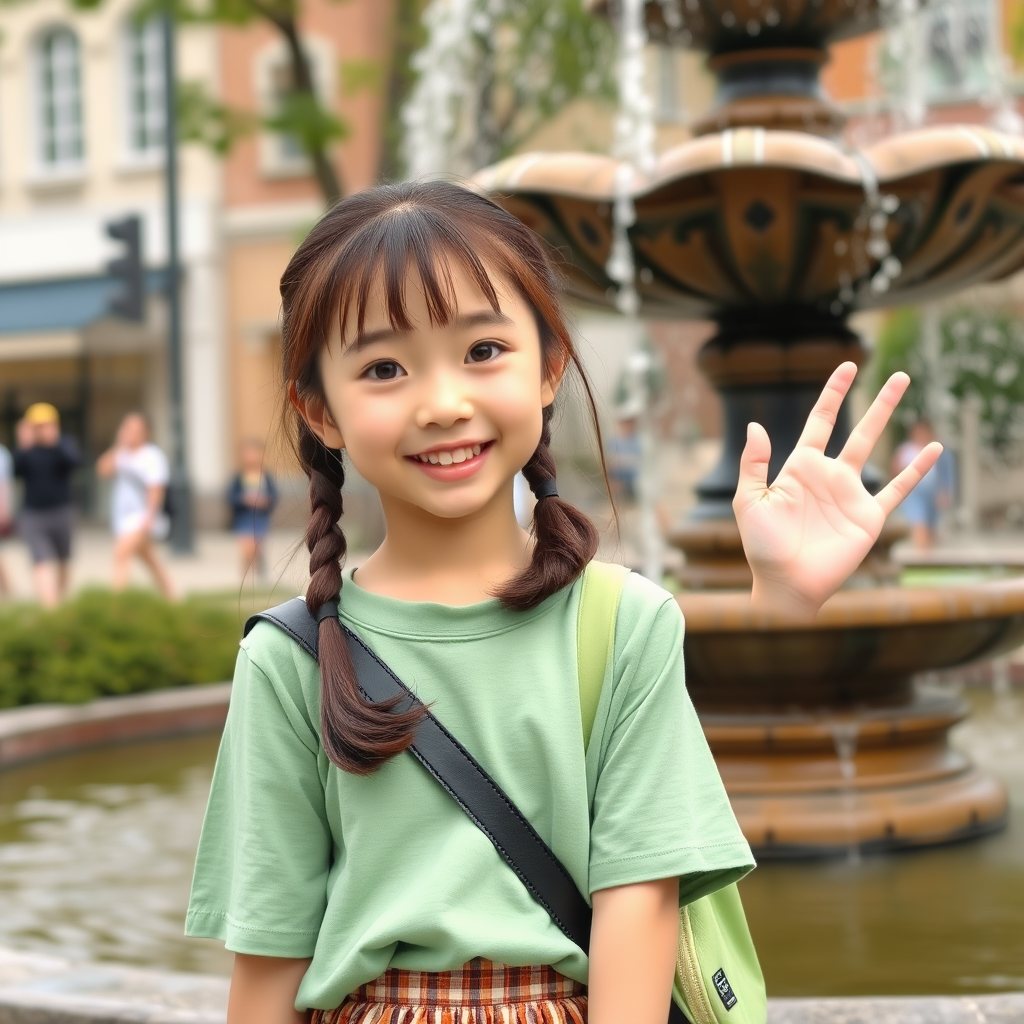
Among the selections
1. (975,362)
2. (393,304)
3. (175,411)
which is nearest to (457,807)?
(393,304)

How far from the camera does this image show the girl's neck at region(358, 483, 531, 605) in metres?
1.82

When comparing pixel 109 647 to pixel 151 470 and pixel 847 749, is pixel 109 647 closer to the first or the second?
pixel 847 749

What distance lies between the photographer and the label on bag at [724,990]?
1.80 m

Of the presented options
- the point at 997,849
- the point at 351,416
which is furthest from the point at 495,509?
the point at 997,849

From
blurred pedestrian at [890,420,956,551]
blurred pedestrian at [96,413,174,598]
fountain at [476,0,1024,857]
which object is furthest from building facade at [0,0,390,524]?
fountain at [476,0,1024,857]

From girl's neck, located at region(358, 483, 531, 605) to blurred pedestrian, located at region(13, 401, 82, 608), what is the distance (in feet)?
33.2

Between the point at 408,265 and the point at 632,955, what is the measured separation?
2.35 ft

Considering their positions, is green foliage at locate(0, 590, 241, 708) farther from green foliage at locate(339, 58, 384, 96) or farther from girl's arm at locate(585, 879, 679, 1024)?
green foliage at locate(339, 58, 384, 96)

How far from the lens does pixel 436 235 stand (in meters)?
1.75

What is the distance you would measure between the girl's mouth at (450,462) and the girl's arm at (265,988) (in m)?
0.52

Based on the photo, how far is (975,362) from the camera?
70.0 ft

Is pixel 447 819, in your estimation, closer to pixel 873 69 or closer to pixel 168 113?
pixel 168 113

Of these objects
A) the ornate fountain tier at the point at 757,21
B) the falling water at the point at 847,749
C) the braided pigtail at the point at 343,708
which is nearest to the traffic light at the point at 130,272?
the ornate fountain tier at the point at 757,21

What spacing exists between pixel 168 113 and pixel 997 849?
53.9 feet
